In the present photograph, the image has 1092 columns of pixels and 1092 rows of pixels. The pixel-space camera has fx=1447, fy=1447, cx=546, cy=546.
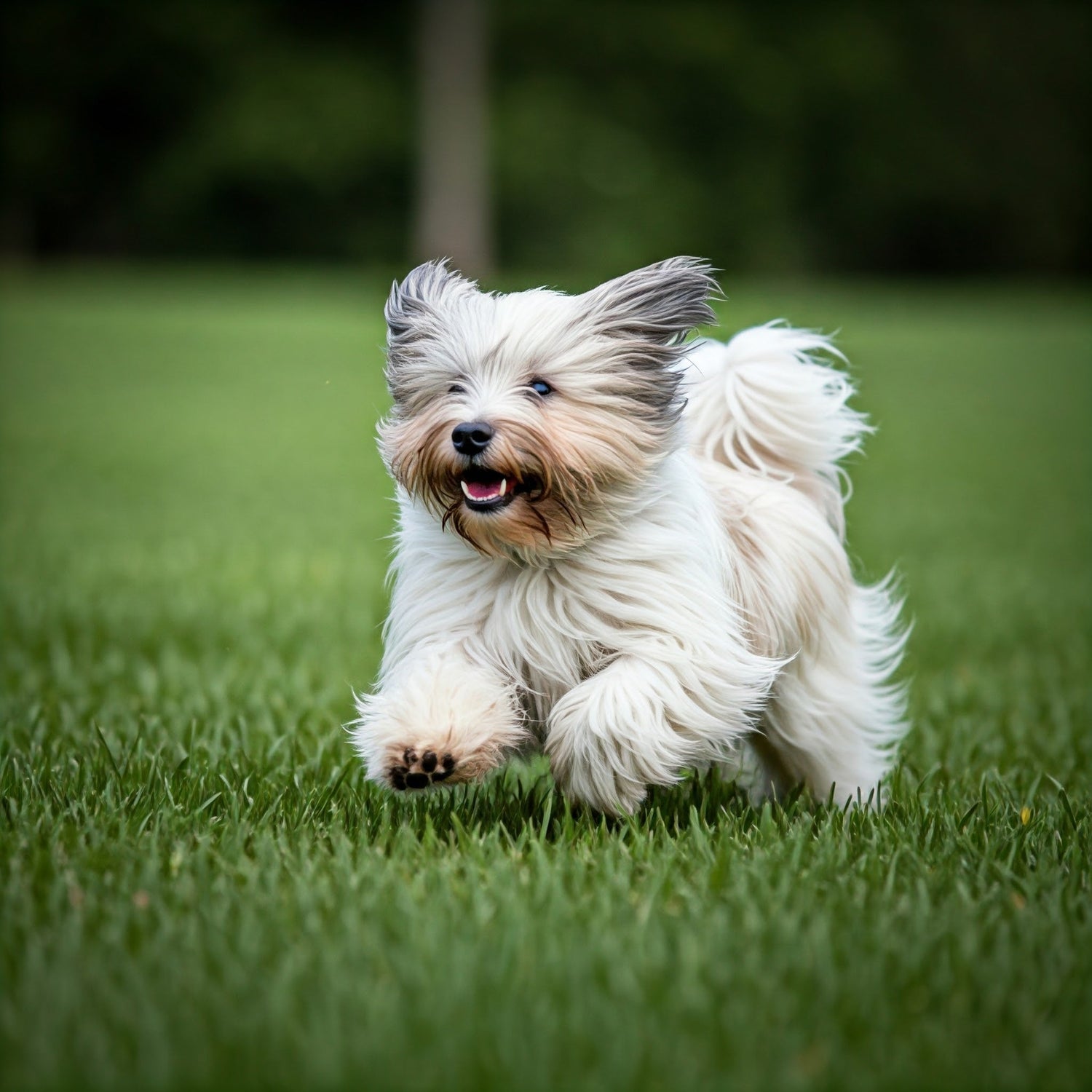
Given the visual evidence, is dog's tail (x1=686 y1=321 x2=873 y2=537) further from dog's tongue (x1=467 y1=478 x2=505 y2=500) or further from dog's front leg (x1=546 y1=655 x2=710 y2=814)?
dog's front leg (x1=546 y1=655 x2=710 y2=814)

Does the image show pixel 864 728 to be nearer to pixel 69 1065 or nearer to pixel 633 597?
pixel 633 597

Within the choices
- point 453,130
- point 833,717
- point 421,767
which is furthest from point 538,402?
point 453,130

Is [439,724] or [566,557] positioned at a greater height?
[566,557]

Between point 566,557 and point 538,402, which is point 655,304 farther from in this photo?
point 566,557


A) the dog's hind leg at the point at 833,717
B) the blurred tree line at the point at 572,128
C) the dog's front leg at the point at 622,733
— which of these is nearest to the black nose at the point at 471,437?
the dog's front leg at the point at 622,733

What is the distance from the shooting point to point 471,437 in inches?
131

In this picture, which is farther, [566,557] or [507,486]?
[566,557]

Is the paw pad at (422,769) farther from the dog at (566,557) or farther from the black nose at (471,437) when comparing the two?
the black nose at (471,437)

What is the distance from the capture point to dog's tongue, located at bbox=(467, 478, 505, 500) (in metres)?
3.38

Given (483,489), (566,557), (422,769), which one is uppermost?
(483,489)

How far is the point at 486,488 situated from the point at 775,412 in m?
1.04

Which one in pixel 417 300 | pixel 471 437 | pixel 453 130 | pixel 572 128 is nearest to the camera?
pixel 471 437

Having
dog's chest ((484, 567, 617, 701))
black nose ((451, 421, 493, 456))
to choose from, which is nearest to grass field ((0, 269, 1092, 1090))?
dog's chest ((484, 567, 617, 701))

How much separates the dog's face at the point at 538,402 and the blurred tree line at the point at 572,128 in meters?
33.3
